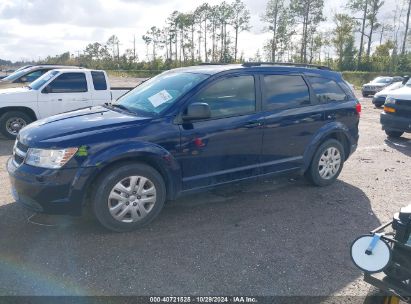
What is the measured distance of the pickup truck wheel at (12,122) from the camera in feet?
27.7

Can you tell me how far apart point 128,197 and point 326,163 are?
10.0ft

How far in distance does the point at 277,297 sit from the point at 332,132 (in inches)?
122

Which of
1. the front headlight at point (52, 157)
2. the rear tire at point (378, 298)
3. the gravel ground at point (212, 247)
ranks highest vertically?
the front headlight at point (52, 157)

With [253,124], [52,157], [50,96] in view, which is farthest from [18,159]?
[50,96]

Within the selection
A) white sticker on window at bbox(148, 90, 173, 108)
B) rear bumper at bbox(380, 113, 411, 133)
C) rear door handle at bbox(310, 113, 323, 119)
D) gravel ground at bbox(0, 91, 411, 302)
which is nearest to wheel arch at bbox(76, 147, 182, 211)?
gravel ground at bbox(0, 91, 411, 302)

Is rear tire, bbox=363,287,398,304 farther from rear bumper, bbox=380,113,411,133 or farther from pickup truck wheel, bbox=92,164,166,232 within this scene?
rear bumper, bbox=380,113,411,133

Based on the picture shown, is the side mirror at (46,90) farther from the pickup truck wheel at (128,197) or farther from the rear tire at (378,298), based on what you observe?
the rear tire at (378,298)

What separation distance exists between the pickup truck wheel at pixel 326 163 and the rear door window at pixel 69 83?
618 centimetres

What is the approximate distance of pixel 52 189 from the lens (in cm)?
350

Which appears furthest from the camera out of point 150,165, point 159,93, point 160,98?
point 159,93

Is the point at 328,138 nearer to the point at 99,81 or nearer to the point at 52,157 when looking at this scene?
the point at 52,157

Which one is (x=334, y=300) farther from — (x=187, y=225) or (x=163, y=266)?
(x=187, y=225)

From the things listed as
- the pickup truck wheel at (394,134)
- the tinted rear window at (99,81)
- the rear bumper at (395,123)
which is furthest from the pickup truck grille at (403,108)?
the tinted rear window at (99,81)

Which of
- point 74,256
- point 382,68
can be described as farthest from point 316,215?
point 382,68
